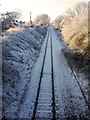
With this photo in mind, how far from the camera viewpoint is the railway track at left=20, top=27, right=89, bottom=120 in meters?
14.1

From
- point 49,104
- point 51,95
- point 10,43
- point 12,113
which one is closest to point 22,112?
point 12,113

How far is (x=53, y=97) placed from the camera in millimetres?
16578

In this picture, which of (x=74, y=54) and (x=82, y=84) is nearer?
(x=82, y=84)

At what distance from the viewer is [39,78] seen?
21.7m

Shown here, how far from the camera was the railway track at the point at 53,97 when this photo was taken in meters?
14.1

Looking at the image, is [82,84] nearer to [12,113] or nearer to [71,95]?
[71,95]

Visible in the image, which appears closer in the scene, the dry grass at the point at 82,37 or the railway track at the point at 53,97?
the railway track at the point at 53,97

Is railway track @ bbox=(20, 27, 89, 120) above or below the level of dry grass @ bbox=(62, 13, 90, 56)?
below

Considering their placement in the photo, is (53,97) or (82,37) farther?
(82,37)

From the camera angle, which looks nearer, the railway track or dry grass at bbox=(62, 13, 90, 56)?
the railway track

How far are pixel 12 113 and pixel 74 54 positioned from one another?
17.6m

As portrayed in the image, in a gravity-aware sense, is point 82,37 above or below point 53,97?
above

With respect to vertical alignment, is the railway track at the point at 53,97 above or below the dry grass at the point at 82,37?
below

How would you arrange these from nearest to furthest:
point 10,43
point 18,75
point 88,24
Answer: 1. point 18,75
2. point 88,24
3. point 10,43
